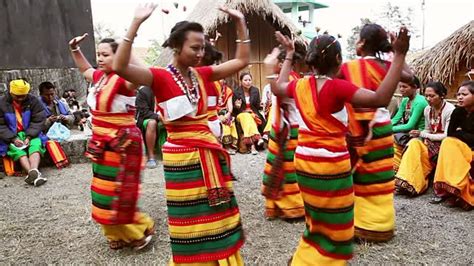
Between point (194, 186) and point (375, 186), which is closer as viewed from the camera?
point (194, 186)

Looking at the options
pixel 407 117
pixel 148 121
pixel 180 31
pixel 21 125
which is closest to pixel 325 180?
pixel 180 31

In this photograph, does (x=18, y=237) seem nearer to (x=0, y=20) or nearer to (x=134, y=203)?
(x=134, y=203)

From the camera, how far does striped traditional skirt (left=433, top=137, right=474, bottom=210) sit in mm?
4090

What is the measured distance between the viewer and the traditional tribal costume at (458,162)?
410 centimetres

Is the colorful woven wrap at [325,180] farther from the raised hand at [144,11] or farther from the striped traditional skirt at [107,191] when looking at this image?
the striped traditional skirt at [107,191]

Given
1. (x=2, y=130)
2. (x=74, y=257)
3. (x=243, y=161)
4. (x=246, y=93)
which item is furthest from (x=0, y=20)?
(x=74, y=257)

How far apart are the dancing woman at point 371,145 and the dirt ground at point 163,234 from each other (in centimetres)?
20

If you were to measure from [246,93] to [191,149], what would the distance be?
5771 millimetres

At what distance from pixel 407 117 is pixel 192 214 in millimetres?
3699

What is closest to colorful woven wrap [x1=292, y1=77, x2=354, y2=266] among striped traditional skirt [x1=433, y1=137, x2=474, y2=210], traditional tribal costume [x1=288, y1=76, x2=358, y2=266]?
traditional tribal costume [x1=288, y1=76, x2=358, y2=266]

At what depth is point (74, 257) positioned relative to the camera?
331 centimetres

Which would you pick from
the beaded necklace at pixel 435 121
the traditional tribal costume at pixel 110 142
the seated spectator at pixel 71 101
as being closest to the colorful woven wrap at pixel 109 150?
the traditional tribal costume at pixel 110 142

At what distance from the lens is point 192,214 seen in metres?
2.29

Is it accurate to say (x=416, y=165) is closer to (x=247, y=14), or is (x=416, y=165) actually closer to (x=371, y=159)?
(x=371, y=159)
